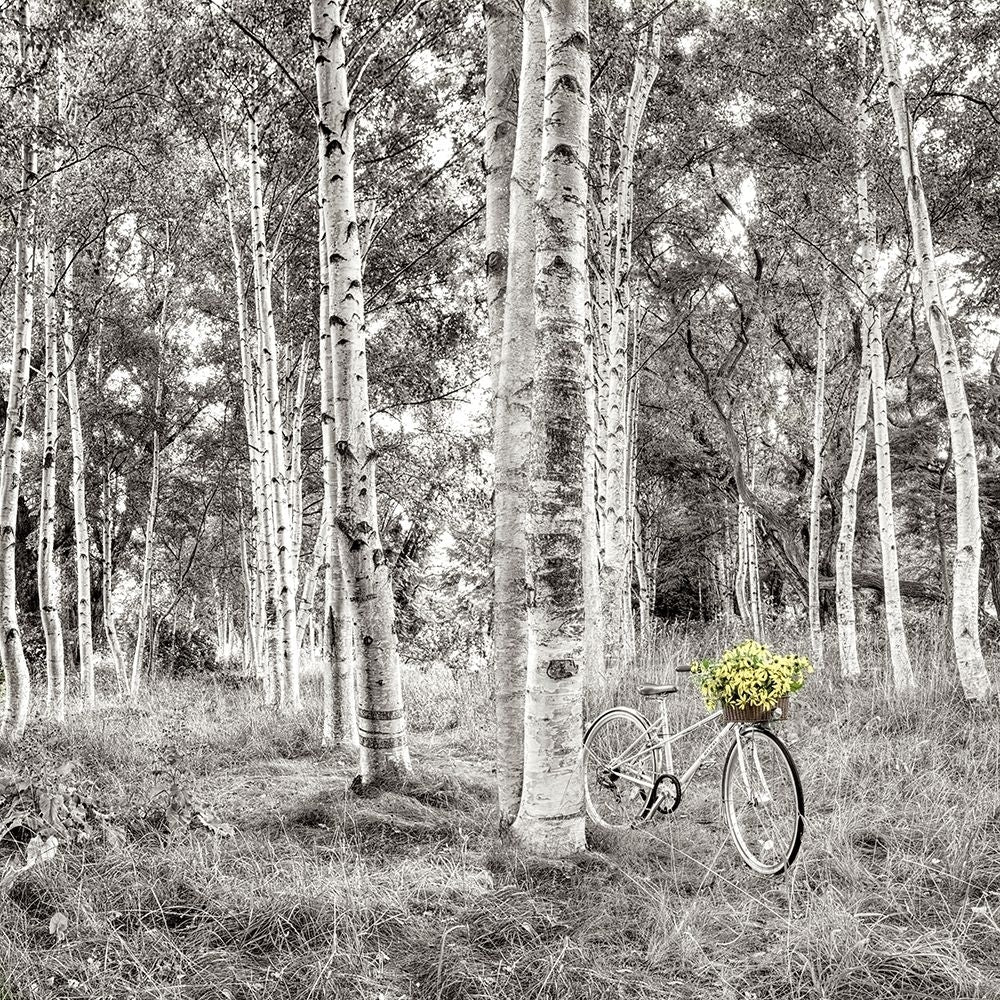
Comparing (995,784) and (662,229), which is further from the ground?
(662,229)

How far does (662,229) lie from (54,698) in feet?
41.3

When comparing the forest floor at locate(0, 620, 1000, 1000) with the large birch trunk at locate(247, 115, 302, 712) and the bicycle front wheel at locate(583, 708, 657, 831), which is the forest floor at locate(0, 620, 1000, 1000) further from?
the large birch trunk at locate(247, 115, 302, 712)

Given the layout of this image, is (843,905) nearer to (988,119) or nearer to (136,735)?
(136,735)

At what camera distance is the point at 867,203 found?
947cm

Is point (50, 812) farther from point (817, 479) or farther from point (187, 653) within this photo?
point (187, 653)

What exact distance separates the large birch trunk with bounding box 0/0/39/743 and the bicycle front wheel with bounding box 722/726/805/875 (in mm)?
6008

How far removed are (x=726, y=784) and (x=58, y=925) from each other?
3051 millimetres

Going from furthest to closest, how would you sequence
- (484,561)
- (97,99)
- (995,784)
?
(484,561) < (97,99) < (995,784)

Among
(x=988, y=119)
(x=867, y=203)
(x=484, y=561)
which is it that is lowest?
(x=484, y=561)

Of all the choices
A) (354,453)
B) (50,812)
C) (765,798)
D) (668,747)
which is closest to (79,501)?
(354,453)

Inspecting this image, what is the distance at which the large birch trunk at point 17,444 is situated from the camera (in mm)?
6609

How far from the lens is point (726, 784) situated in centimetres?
380

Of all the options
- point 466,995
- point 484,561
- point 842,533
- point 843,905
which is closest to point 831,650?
point 842,533

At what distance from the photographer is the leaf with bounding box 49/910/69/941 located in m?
2.56
